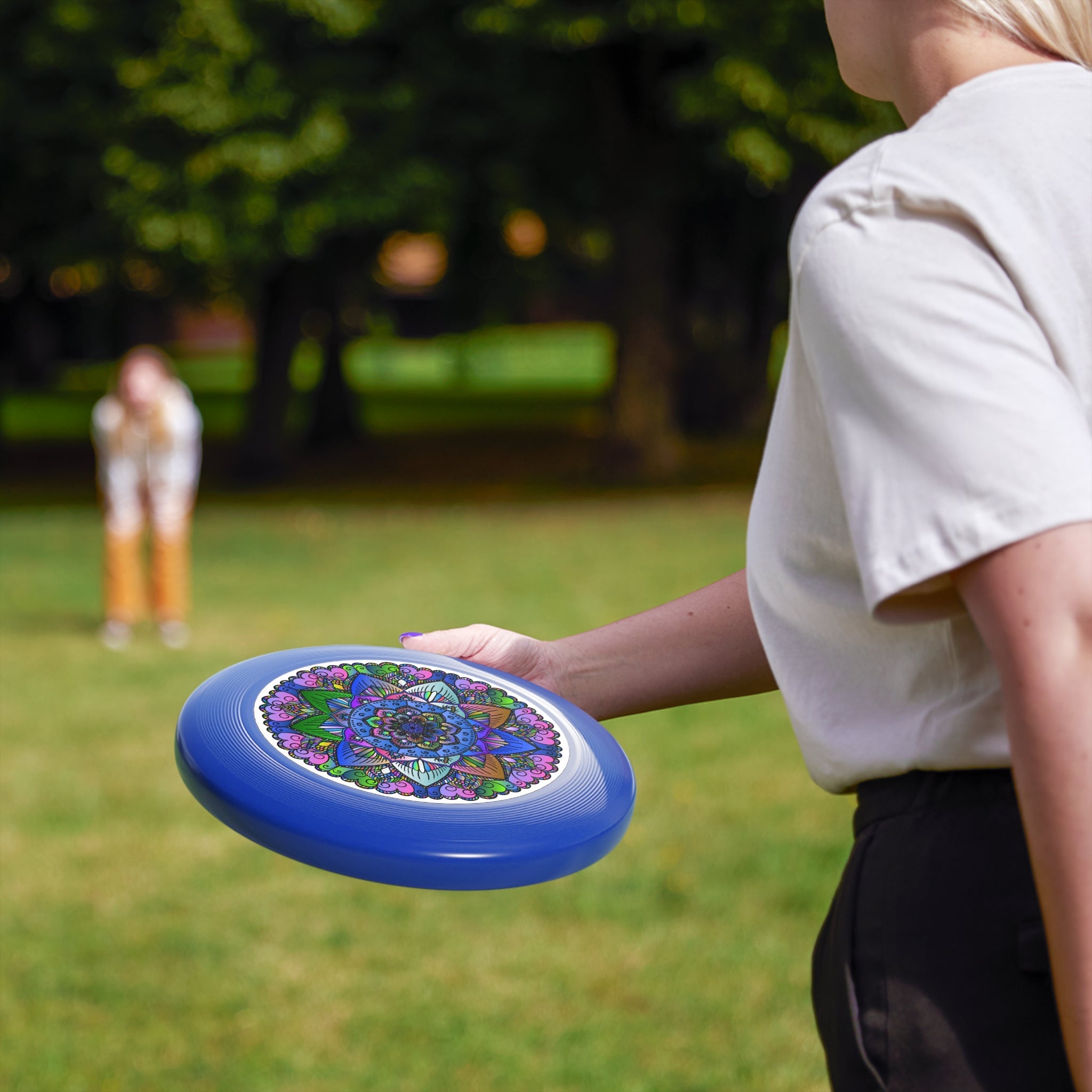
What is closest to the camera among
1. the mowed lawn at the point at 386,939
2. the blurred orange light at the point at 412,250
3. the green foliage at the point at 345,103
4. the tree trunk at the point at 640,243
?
the mowed lawn at the point at 386,939

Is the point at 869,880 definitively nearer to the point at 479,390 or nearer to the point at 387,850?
the point at 387,850

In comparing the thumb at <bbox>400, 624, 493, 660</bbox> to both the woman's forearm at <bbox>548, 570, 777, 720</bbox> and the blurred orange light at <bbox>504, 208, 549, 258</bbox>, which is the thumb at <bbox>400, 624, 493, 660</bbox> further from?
the blurred orange light at <bbox>504, 208, 549, 258</bbox>

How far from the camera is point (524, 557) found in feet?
43.0

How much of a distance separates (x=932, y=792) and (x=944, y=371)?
0.40 meters

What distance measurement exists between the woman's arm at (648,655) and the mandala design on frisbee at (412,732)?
4.0 inches

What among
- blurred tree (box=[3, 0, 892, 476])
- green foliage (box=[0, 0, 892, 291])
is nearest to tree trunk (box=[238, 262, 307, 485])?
blurred tree (box=[3, 0, 892, 476])

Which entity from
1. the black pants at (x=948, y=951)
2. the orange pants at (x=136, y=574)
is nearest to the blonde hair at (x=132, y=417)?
the orange pants at (x=136, y=574)

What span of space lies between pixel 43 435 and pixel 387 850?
31249 millimetres

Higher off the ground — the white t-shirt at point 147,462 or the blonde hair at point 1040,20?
the blonde hair at point 1040,20

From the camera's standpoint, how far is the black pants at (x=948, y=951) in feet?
3.79

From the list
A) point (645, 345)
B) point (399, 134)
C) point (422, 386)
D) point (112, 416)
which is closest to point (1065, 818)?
point (112, 416)

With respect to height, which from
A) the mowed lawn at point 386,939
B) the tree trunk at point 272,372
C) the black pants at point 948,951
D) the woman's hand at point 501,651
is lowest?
the tree trunk at point 272,372

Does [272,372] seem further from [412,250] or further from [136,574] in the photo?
[136,574]

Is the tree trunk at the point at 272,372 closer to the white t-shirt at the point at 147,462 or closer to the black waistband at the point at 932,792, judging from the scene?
the white t-shirt at the point at 147,462
